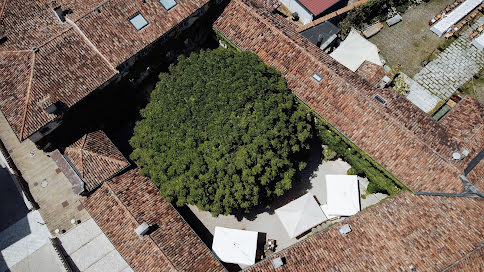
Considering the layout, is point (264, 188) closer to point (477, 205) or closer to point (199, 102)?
point (199, 102)

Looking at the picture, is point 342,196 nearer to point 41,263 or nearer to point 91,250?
point 91,250

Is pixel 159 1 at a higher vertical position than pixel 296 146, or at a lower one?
higher

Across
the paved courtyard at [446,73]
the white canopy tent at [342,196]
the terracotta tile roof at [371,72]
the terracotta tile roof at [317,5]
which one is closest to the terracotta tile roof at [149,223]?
the white canopy tent at [342,196]

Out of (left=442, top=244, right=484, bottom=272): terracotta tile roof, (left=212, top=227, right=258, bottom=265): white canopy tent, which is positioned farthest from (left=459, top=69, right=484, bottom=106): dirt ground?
(left=212, top=227, right=258, bottom=265): white canopy tent

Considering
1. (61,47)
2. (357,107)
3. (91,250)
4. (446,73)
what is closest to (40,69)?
(61,47)

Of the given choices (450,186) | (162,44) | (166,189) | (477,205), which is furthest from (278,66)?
(477,205)

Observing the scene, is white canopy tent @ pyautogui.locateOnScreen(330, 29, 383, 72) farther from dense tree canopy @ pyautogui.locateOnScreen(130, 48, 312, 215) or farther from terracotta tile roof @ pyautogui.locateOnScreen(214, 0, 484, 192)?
dense tree canopy @ pyautogui.locateOnScreen(130, 48, 312, 215)
